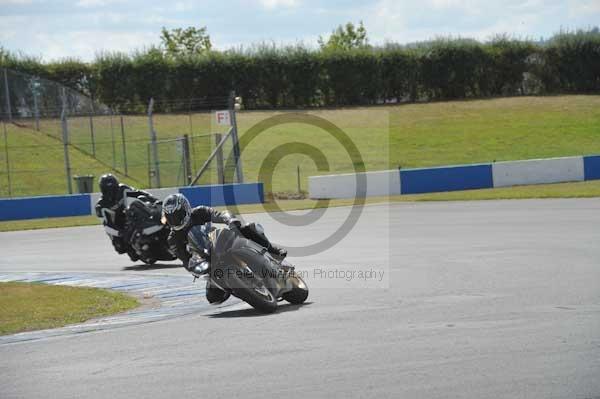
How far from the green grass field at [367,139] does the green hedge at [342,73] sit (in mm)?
1769

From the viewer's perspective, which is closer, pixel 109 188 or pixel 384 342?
pixel 384 342

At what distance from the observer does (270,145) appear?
46375mm

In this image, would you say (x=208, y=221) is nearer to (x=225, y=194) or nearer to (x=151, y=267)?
(x=151, y=267)

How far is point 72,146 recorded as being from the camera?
3822 centimetres

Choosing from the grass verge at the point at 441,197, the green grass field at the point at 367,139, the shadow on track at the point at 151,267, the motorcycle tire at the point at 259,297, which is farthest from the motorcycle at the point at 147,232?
the green grass field at the point at 367,139

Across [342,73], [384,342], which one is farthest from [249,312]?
[342,73]

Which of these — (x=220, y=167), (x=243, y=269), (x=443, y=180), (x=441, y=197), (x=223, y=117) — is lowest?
(x=441, y=197)

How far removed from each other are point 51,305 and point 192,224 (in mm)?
2282

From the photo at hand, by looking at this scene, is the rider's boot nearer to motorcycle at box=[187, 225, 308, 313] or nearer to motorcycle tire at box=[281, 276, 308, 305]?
motorcycle at box=[187, 225, 308, 313]

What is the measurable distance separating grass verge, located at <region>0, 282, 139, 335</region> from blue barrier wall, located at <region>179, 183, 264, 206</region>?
15.6m

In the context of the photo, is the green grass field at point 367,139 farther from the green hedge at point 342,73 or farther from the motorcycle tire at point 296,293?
the motorcycle tire at point 296,293

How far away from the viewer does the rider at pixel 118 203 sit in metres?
16.2

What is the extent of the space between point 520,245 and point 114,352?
8223 millimetres

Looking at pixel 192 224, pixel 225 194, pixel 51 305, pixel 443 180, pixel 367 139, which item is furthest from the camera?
pixel 367 139
